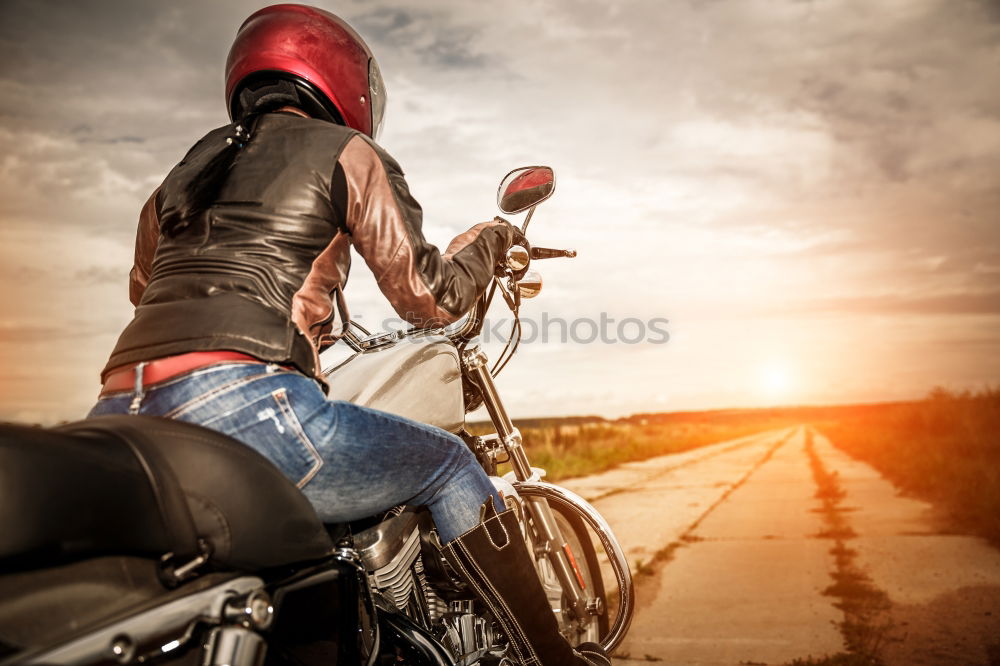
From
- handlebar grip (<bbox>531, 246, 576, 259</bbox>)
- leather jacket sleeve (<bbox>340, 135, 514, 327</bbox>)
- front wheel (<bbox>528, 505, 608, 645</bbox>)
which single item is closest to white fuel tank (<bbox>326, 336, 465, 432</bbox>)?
leather jacket sleeve (<bbox>340, 135, 514, 327</bbox>)

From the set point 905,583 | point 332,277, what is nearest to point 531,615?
point 332,277

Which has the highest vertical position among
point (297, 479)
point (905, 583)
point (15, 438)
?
point (15, 438)

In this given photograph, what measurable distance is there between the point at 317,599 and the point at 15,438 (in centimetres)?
82

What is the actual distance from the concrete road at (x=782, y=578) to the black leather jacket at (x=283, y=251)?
2.77 meters

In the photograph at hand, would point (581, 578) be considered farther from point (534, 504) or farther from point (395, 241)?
point (395, 241)

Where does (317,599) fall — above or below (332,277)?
below

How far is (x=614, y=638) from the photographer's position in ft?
10.3

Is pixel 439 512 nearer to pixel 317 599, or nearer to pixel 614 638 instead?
pixel 317 599

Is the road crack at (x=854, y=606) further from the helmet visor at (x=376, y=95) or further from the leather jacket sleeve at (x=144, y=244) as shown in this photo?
the leather jacket sleeve at (x=144, y=244)

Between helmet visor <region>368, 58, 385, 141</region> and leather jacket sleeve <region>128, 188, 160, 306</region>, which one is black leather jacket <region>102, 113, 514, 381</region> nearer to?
leather jacket sleeve <region>128, 188, 160, 306</region>

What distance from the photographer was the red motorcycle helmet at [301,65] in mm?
2227

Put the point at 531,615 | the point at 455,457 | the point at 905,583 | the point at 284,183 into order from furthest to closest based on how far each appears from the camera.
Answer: the point at 905,583 < the point at 531,615 < the point at 455,457 < the point at 284,183

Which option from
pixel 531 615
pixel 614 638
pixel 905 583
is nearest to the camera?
pixel 531 615

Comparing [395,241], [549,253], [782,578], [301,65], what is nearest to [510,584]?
[395,241]
